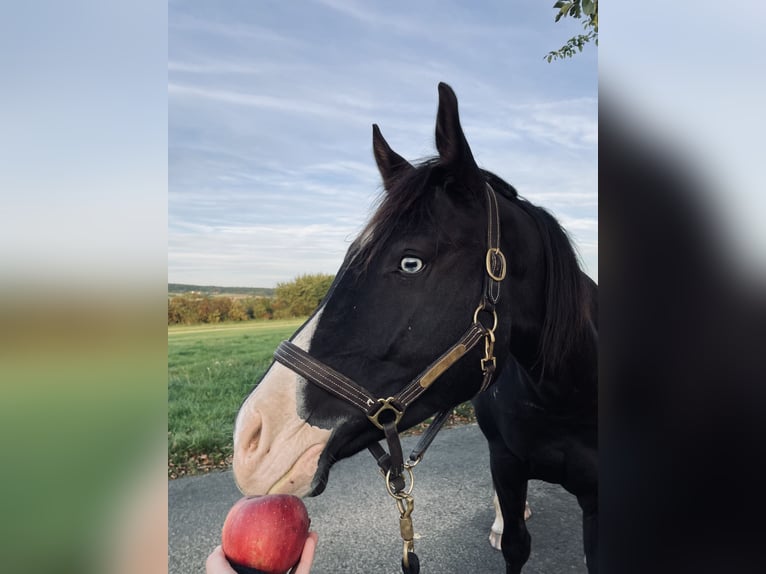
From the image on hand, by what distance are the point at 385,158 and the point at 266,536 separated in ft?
4.44

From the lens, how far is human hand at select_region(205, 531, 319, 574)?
1.20 m

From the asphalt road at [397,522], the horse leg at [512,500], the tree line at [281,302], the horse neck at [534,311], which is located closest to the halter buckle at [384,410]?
the horse neck at [534,311]

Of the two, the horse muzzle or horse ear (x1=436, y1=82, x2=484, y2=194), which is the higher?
horse ear (x1=436, y1=82, x2=484, y2=194)

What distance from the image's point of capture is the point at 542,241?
A: 1.68 meters

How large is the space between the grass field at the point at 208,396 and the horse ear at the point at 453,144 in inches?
133

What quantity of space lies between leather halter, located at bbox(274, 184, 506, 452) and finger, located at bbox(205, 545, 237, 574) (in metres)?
0.52

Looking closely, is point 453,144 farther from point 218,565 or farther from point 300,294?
point 300,294

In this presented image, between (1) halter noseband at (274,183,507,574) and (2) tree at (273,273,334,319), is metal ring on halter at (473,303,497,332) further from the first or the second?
(2) tree at (273,273,334,319)

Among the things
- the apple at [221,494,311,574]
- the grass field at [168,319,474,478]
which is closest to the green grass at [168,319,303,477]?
the grass field at [168,319,474,478]

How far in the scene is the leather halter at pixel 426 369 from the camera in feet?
Result: 4.31

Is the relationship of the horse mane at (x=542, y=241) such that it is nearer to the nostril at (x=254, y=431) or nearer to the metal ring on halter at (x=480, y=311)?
the metal ring on halter at (x=480, y=311)

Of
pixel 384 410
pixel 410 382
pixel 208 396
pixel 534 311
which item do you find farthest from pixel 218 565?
pixel 208 396
